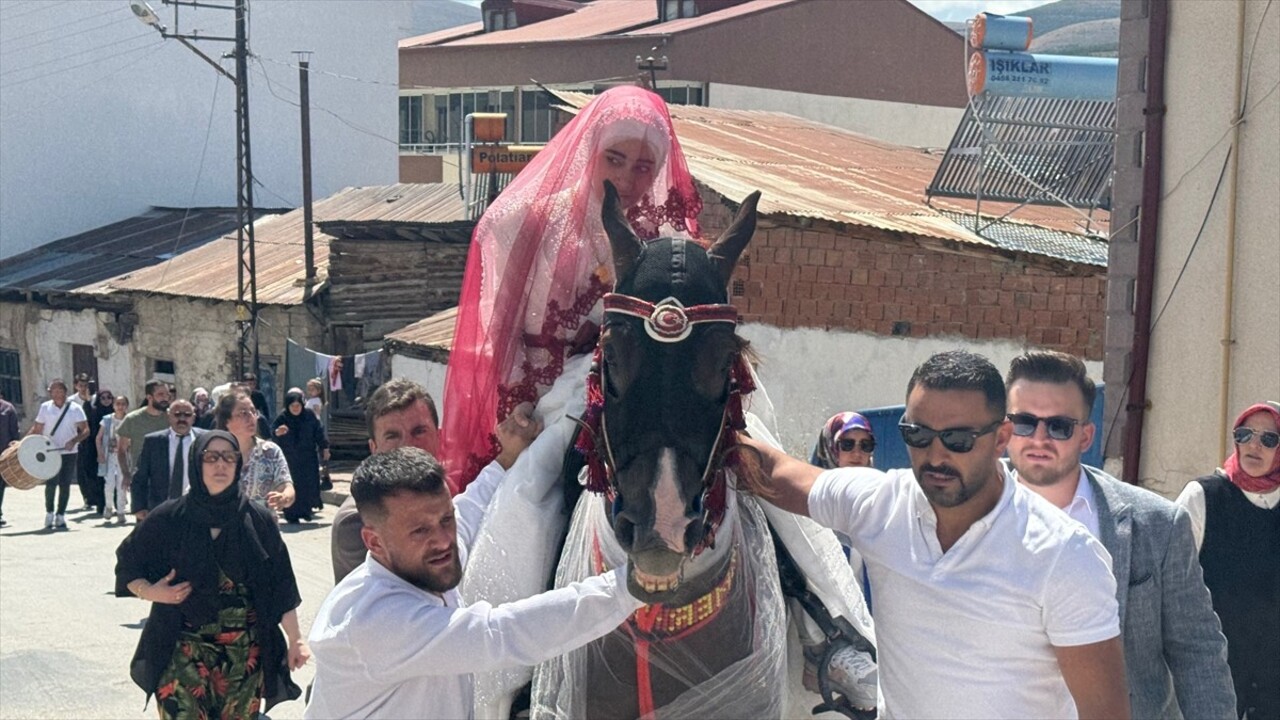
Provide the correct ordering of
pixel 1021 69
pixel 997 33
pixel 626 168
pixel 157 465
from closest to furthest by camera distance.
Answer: pixel 626 168, pixel 157 465, pixel 1021 69, pixel 997 33

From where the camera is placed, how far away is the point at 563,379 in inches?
164

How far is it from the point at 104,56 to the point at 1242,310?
3229cm

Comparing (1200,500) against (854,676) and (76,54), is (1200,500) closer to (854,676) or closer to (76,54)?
(854,676)

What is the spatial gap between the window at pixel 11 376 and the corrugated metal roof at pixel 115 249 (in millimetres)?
1476

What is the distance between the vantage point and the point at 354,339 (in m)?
22.7

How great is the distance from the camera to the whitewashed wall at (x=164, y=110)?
34.2m

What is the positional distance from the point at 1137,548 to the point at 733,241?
1.20 m

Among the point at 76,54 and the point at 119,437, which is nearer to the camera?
the point at 119,437

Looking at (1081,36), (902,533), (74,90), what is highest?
(1081,36)

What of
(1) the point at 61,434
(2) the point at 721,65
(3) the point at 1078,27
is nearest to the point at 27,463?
(1) the point at 61,434

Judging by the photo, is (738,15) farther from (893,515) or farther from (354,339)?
(893,515)

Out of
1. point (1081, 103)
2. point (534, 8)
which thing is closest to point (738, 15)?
point (534, 8)

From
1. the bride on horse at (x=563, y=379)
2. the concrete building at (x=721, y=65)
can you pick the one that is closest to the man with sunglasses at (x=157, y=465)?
the bride on horse at (x=563, y=379)

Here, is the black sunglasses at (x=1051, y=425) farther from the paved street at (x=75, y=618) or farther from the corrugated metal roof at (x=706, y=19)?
the corrugated metal roof at (x=706, y=19)
